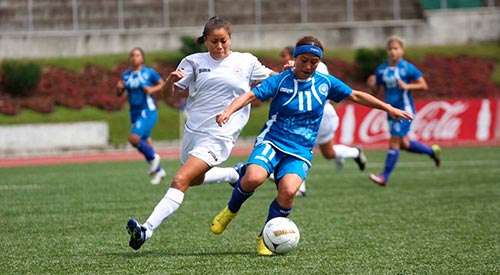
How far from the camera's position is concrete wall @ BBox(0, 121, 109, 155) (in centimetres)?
2716

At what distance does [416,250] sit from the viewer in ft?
24.2

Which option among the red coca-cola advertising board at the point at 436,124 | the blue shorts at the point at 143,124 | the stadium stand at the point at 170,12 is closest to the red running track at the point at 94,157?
the red coca-cola advertising board at the point at 436,124

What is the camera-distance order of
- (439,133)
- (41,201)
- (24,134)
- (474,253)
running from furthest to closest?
(24,134)
(439,133)
(41,201)
(474,253)

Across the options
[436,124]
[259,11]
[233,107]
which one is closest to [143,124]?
[233,107]

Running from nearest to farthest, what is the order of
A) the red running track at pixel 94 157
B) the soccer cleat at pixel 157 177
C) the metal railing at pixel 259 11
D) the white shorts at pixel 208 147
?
the white shorts at pixel 208 147
the soccer cleat at pixel 157 177
the red running track at pixel 94 157
the metal railing at pixel 259 11

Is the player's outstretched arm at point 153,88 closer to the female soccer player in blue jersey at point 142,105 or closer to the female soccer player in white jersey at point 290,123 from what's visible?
the female soccer player in blue jersey at point 142,105

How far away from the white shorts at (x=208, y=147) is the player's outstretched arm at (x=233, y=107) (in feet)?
2.24

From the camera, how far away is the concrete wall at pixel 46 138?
89.1 feet

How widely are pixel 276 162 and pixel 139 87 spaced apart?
25.4 feet

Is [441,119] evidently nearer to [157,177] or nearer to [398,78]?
[398,78]

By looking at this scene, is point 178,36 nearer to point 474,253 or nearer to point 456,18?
point 456,18

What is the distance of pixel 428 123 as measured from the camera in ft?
84.8

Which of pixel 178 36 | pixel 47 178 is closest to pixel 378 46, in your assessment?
pixel 178 36

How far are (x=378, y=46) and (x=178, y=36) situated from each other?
7407mm
